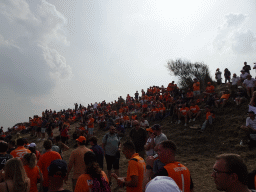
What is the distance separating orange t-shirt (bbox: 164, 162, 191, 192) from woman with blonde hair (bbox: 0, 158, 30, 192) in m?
2.28

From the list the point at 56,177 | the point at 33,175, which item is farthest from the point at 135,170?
the point at 33,175

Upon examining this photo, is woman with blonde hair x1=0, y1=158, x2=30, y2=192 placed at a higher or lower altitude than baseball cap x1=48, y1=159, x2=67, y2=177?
lower

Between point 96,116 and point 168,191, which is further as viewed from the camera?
point 96,116

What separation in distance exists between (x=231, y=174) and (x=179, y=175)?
0.76 meters

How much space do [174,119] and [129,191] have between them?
11576 mm

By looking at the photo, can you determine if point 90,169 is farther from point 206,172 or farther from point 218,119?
point 218,119

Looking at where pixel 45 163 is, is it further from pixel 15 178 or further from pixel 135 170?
pixel 135 170

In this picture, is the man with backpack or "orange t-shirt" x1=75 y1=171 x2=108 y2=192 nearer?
"orange t-shirt" x1=75 y1=171 x2=108 y2=192

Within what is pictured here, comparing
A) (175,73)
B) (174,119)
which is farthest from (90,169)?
(175,73)

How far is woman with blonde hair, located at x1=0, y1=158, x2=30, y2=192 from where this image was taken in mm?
2628

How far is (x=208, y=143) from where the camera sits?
32.3ft

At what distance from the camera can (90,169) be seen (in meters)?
2.55

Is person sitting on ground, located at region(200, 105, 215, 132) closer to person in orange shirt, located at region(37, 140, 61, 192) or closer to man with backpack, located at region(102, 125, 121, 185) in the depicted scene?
man with backpack, located at region(102, 125, 121, 185)

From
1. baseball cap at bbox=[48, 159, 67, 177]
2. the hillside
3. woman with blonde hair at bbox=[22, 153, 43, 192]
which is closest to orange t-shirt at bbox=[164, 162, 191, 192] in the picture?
baseball cap at bbox=[48, 159, 67, 177]
